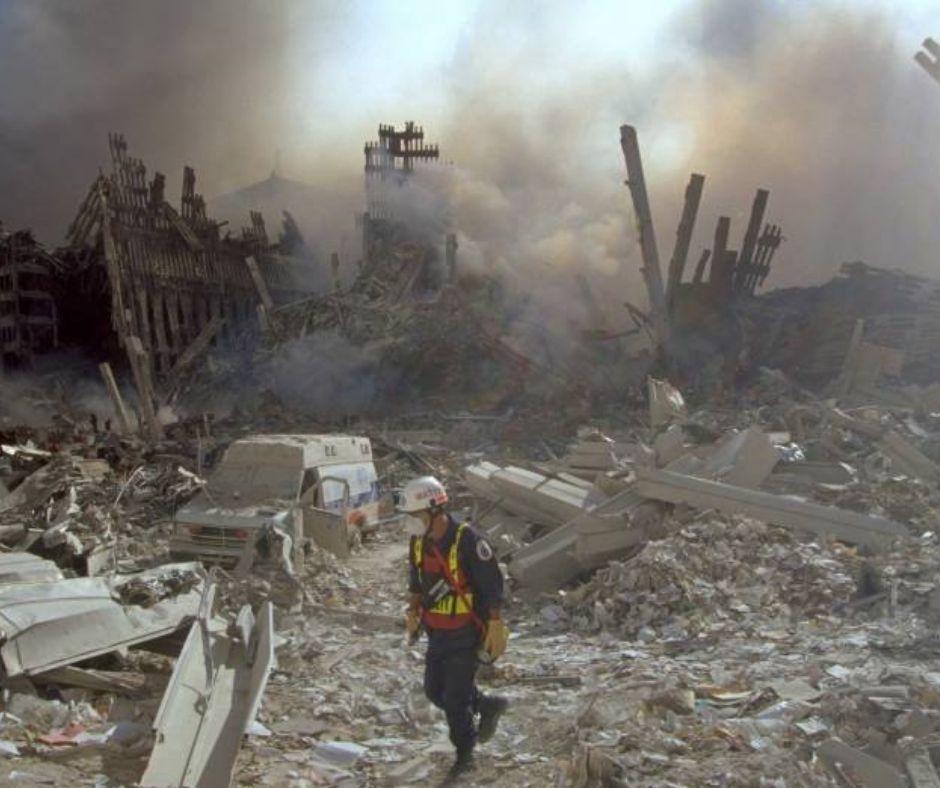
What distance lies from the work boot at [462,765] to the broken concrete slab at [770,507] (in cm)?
484

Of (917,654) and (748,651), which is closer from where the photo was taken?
(917,654)

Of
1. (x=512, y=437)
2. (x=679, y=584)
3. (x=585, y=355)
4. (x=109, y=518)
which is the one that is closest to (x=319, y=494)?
(x=109, y=518)

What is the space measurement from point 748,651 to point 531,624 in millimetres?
2133

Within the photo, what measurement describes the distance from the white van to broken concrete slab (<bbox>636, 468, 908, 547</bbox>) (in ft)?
10.9

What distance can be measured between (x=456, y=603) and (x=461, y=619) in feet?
0.27

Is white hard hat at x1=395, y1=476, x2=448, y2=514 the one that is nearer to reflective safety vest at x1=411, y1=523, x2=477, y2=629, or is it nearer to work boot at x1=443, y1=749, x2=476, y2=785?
reflective safety vest at x1=411, y1=523, x2=477, y2=629

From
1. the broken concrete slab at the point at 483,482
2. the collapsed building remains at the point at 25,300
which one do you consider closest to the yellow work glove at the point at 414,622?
the broken concrete slab at the point at 483,482

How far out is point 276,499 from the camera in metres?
10.0

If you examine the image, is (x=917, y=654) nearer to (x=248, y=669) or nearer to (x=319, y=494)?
(x=248, y=669)

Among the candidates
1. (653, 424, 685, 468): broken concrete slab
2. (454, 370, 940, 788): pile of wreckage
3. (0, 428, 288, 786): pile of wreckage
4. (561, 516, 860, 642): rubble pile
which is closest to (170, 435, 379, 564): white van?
(0, 428, 288, 786): pile of wreckage

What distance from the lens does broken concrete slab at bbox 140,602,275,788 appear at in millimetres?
4797

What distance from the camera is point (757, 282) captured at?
906 inches

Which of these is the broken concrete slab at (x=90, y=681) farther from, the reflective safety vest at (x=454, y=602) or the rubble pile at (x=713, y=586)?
the rubble pile at (x=713, y=586)

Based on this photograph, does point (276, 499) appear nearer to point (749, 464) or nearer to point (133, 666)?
point (133, 666)
